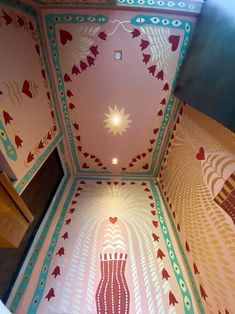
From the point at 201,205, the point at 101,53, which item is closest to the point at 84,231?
the point at 201,205

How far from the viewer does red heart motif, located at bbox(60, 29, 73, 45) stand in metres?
2.11

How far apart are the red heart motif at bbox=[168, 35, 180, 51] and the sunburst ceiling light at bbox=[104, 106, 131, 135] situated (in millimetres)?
950

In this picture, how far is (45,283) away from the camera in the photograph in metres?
1.96

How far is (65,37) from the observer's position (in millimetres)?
2143

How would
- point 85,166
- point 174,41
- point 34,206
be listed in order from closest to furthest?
point 174,41 < point 34,206 < point 85,166

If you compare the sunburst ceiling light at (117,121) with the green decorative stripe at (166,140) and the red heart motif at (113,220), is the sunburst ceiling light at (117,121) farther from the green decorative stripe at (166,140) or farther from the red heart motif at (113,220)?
the red heart motif at (113,220)

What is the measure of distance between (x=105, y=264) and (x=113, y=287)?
24 centimetres

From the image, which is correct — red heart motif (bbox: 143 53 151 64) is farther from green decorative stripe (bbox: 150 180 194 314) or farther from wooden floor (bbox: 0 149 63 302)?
green decorative stripe (bbox: 150 180 194 314)

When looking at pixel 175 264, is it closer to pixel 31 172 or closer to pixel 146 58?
pixel 31 172

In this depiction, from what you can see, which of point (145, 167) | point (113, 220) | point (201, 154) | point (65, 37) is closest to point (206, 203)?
point (201, 154)

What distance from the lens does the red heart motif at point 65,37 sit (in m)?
2.11

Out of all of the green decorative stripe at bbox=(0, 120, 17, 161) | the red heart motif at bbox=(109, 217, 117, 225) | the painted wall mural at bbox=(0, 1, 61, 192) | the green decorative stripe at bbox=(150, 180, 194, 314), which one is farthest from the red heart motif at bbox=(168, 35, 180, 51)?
the red heart motif at bbox=(109, 217, 117, 225)

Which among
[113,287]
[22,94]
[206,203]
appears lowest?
[113,287]

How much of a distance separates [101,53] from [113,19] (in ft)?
1.17
